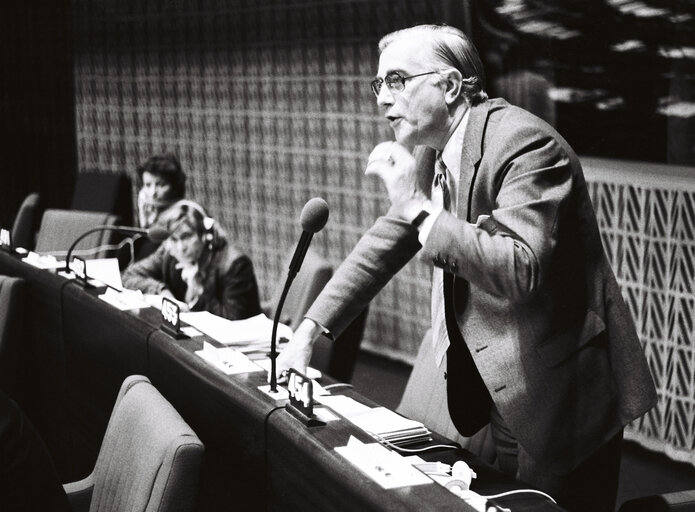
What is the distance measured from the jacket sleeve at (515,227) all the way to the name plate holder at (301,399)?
36 centimetres

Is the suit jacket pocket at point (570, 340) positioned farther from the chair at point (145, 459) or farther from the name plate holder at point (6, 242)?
the name plate holder at point (6, 242)

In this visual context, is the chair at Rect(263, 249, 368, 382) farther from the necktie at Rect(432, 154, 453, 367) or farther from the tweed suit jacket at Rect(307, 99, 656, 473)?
the tweed suit jacket at Rect(307, 99, 656, 473)

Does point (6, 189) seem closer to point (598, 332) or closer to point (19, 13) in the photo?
point (19, 13)

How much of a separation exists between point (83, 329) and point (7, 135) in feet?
19.1

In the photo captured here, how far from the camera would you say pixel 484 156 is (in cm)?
173

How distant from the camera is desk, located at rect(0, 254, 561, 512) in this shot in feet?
5.24

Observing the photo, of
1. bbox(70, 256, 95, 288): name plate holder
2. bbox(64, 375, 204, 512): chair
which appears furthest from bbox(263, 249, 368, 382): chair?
bbox(64, 375, 204, 512): chair

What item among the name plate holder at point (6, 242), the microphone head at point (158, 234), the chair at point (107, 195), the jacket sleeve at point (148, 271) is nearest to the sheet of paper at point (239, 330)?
the microphone head at point (158, 234)

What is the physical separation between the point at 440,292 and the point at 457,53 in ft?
1.51

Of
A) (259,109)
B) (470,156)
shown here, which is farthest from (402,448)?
(259,109)

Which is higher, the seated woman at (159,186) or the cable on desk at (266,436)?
the seated woman at (159,186)

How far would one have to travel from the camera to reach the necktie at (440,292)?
6.08 ft

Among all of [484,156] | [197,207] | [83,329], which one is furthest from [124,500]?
[197,207]

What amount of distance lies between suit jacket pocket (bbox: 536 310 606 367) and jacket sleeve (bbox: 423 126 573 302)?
0.58 ft
